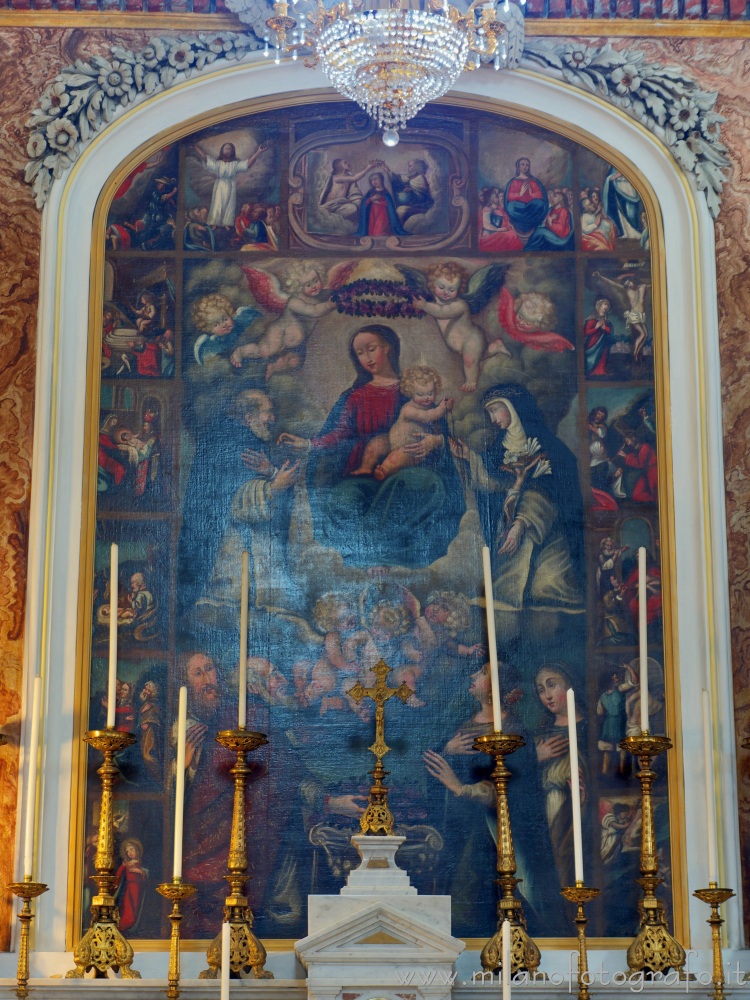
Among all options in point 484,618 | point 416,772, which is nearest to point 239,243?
point 484,618

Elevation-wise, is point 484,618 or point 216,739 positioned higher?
point 484,618

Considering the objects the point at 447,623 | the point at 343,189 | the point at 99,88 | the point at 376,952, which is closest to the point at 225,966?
the point at 376,952

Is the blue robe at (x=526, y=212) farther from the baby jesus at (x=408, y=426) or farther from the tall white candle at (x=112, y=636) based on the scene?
the tall white candle at (x=112, y=636)

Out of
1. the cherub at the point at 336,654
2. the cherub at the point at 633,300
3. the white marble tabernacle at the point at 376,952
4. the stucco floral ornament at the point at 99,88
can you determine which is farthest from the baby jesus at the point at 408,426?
the white marble tabernacle at the point at 376,952

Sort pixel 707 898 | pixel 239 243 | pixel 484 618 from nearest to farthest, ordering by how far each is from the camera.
Answer: pixel 707 898
pixel 484 618
pixel 239 243

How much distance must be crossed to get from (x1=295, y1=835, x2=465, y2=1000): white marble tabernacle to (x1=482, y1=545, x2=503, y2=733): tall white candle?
984mm

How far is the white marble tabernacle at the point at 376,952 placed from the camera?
22.1 ft

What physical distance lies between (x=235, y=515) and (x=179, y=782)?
1426mm

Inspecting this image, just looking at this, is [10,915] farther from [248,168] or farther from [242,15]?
[242,15]

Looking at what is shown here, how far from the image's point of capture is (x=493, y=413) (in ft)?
26.6

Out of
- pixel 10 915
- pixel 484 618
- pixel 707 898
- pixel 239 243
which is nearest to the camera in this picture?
pixel 707 898

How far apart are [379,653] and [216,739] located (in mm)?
860

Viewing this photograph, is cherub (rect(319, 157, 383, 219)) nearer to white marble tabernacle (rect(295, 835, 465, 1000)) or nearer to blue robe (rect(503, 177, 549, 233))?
blue robe (rect(503, 177, 549, 233))

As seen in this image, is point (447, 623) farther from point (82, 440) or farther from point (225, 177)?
point (225, 177)
